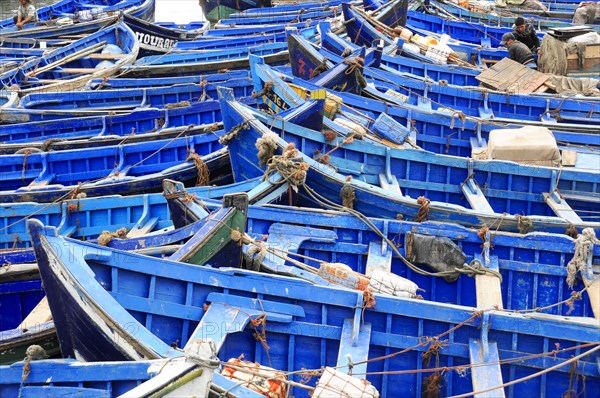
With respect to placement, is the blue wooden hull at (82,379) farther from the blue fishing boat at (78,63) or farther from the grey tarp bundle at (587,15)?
the grey tarp bundle at (587,15)

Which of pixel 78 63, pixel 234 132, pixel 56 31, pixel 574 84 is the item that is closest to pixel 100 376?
pixel 234 132

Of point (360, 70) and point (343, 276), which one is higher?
point (360, 70)

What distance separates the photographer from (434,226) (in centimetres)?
877

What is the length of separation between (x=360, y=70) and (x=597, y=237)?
563 centimetres

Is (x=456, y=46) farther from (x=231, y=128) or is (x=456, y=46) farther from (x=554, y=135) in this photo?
(x=231, y=128)

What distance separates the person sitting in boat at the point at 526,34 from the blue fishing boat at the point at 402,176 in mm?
7485

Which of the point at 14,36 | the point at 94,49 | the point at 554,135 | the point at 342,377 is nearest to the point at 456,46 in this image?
the point at 554,135

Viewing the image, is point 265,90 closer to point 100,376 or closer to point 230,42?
point 100,376

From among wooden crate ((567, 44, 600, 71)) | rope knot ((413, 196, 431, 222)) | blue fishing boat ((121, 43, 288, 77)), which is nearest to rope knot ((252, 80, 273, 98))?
rope knot ((413, 196, 431, 222))

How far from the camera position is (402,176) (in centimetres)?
1088

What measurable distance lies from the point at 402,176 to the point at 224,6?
1983 cm

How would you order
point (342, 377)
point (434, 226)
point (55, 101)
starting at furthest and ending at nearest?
point (55, 101)
point (434, 226)
point (342, 377)

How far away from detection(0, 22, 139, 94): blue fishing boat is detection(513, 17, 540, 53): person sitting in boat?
882 centimetres

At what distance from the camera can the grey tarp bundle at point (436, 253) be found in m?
8.42
